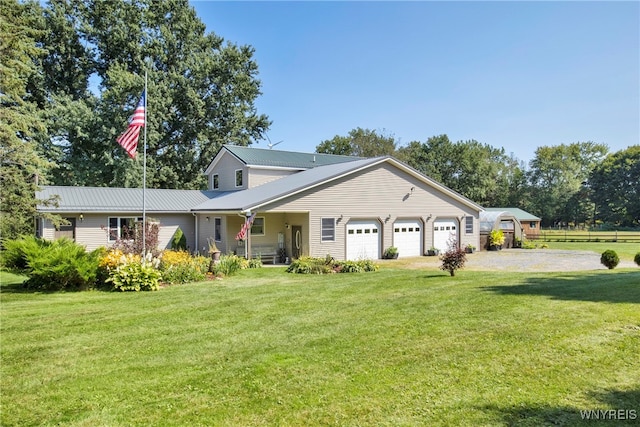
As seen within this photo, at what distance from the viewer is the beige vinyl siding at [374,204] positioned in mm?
20355

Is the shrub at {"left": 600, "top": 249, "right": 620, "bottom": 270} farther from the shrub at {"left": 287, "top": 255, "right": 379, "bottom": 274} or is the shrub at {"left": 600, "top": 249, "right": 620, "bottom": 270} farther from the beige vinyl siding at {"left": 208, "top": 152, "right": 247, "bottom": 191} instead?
the beige vinyl siding at {"left": 208, "top": 152, "right": 247, "bottom": 191}

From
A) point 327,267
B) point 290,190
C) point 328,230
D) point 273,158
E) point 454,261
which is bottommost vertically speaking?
point 327,267

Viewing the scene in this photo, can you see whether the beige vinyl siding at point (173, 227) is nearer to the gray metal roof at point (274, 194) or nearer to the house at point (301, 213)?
the house at point (301, 213)

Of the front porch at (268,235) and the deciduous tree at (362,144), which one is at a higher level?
the deciduous tree at (362,144)

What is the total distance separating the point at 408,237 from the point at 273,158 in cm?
1037

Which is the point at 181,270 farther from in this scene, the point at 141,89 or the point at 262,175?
the point at 141,89

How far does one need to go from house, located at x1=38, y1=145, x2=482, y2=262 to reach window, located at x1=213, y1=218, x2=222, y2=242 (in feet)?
0.07

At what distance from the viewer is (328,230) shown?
20.9 m

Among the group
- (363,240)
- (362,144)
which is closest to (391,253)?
(363,240)

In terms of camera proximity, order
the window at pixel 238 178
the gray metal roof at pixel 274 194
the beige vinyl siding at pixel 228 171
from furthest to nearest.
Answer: the window at pixel 238 178 < the beige vinyl siding at pixel 228 171 < the gray metal roof at pixel 274 194

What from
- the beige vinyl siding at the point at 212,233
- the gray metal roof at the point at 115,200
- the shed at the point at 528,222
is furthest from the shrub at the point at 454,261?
the shed at the point at 528,222

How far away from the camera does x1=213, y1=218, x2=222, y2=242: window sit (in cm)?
2261

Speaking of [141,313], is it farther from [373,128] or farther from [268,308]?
[373,128]

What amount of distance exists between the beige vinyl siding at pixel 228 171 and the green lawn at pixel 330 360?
17.5 metres
